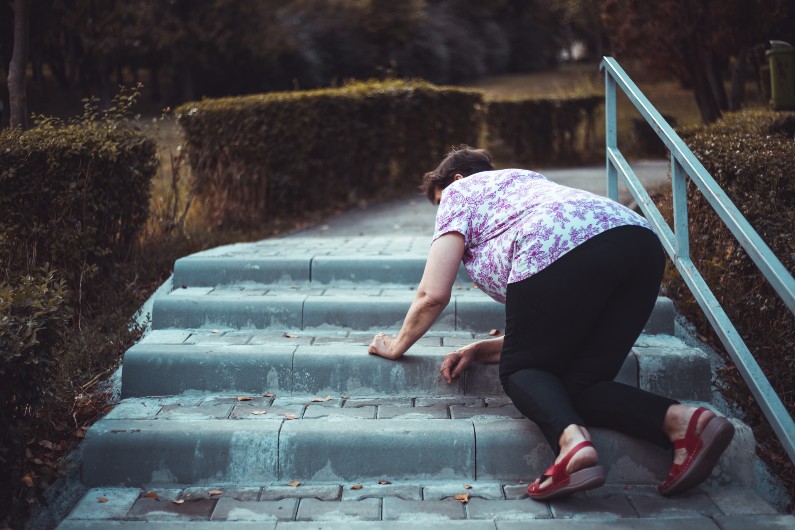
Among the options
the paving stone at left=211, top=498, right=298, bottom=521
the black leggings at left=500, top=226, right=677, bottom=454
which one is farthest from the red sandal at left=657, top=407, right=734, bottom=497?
the paving stone at left=211, top=498, right=298, bottom=521

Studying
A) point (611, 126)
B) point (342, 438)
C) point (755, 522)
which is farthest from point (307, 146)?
point (755, 522)

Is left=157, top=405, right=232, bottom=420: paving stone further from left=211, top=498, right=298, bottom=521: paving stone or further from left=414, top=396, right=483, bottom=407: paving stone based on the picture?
left=414, top=396, right=483, bottom=407: paving stone

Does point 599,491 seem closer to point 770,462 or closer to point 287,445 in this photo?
point 770,462

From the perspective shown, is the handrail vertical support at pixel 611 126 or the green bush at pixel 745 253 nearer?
the green bush at pixel 745 253

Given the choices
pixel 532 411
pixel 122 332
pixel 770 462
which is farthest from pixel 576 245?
pixel 122 332

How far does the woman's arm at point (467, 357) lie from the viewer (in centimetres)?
367

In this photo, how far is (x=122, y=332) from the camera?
14.8ft

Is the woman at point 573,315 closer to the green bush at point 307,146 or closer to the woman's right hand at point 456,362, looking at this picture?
the woman's right hand at point 456,362

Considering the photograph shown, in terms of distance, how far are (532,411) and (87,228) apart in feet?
9.64

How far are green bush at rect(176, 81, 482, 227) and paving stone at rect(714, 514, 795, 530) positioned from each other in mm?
5593

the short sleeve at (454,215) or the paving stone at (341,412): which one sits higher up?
the short sleeve at (454,215)

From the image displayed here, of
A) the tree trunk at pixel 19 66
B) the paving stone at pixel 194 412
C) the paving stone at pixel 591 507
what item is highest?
the tree trunk at pixel 19 66

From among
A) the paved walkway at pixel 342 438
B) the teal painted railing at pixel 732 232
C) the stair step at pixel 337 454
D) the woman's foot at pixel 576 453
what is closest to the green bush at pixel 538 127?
the teal painted railing at pixel 732 232

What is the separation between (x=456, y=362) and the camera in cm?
370
